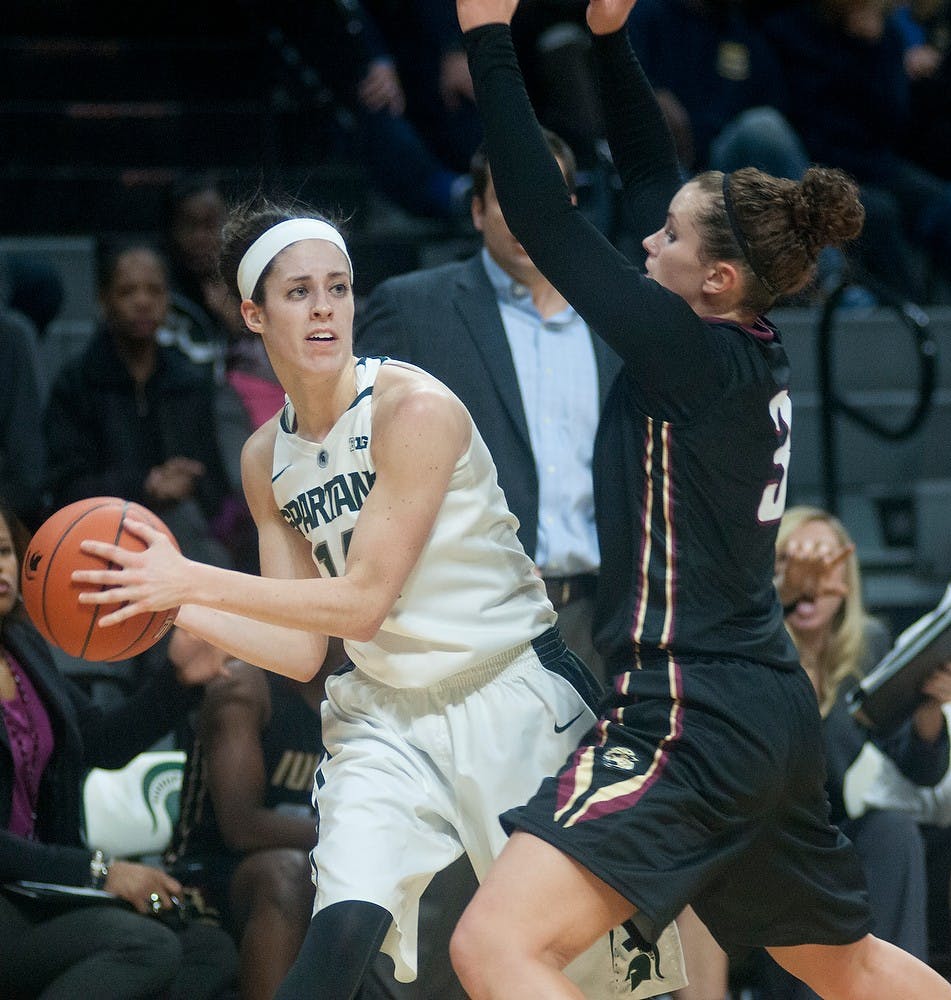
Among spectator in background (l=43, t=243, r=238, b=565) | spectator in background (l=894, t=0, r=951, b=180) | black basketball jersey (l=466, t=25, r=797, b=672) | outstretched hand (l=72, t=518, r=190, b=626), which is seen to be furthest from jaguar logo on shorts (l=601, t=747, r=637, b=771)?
spectator in background (l=894, t=0, r=951, b=180)

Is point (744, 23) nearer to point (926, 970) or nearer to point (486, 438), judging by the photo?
point (486, 438)

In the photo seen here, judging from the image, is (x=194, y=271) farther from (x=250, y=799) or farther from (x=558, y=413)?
(x=250, y=799)

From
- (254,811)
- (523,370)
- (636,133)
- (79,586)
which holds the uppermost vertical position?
(636,133)

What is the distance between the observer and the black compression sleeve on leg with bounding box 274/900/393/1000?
8.88ft

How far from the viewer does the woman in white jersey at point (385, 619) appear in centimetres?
282

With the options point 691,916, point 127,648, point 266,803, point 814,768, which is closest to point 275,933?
point 266,803

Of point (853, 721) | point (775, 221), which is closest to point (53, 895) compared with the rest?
point (853, 721)

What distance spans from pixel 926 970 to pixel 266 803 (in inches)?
75.5

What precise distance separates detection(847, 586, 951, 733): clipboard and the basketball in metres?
2.06

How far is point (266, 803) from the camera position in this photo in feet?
14.0

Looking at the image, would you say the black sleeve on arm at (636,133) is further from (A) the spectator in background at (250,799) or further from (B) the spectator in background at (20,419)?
(B) the spectator in background at (20,419)

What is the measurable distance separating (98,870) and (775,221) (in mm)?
2167

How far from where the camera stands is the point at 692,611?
2.80 m

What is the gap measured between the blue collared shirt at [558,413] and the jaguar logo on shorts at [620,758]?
119 centimetres
